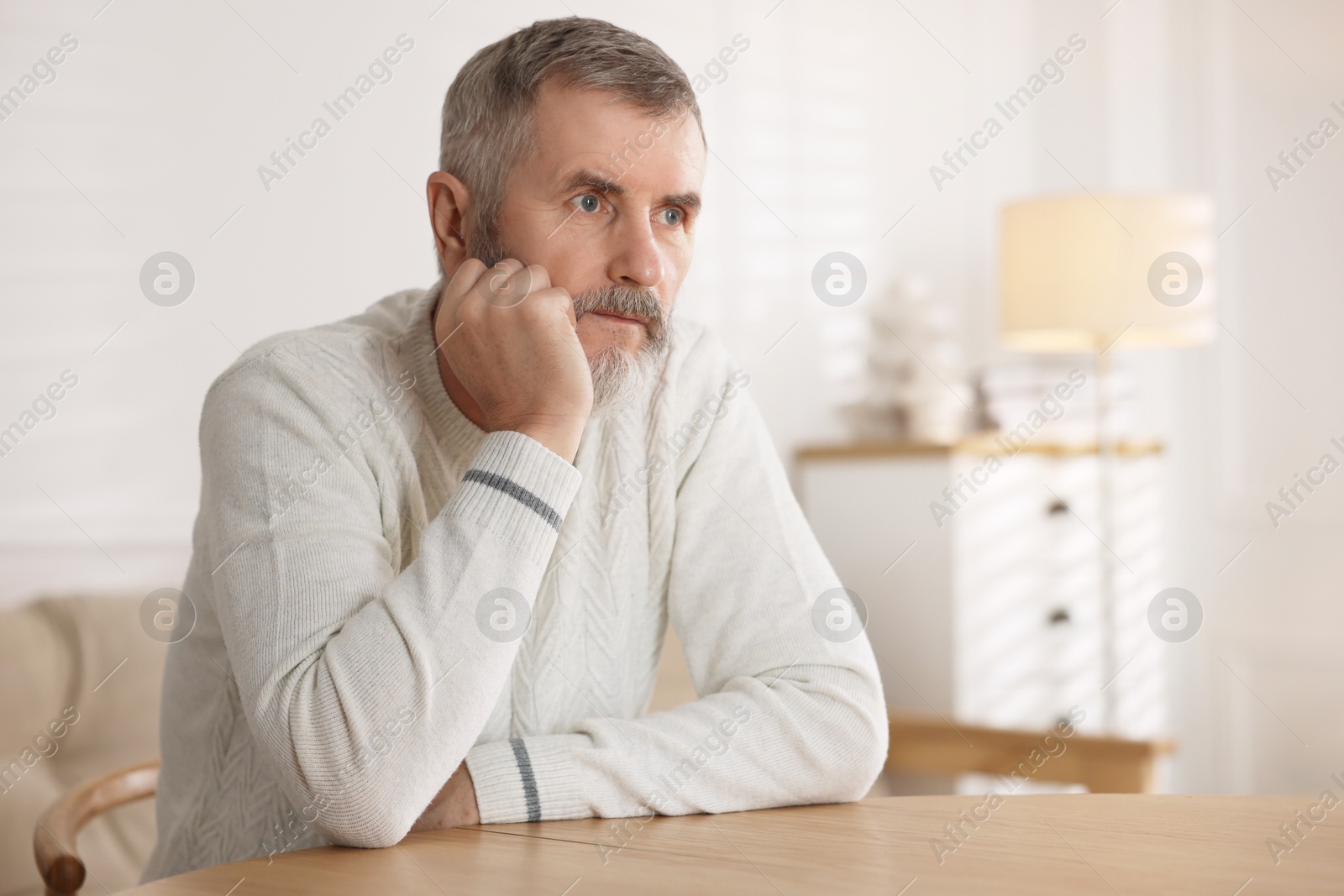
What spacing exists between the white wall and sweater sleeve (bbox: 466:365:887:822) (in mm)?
1114

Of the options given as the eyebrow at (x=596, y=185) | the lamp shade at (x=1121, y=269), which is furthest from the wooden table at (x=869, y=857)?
the lamp shade at (x=1121, y=269)

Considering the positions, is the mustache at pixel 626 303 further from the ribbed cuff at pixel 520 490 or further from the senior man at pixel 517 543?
the ribbed cuff at pixel 520 490

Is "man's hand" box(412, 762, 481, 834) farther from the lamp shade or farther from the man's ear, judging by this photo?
the lamp shade

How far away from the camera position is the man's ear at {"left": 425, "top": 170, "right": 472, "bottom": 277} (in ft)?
4.12

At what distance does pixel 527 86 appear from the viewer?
1170 mm

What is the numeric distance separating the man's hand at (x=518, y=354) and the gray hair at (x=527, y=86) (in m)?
0.11

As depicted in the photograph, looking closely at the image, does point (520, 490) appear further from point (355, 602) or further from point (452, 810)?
point (452, 810)

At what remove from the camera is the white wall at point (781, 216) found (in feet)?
5.99

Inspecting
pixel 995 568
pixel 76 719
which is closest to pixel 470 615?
pixel 76 719

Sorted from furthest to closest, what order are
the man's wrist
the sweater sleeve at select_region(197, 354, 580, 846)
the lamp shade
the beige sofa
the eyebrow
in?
the lamp shade < the beige sofa < the eyebrow < the man's wrist < the sweater sleeve at select_region(197, 354, 580, 846)

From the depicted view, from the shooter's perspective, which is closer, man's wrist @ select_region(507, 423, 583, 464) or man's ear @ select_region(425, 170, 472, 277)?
man's wrist @ select_region(507, 423, 583, 464)

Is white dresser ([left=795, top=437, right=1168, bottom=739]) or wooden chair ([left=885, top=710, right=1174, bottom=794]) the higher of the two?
white dresser ([left=795, top=437, right=1168, bottom=739])

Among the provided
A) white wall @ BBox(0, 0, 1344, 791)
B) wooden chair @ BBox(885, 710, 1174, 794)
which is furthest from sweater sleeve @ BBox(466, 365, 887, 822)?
wooden chair @ BBox(885, 710, 1174, 794)

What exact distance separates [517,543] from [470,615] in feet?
0.24
